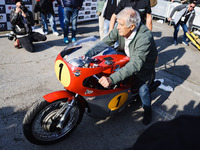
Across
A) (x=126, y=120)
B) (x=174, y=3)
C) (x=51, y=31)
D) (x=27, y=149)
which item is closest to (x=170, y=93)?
(x=126, y=120)

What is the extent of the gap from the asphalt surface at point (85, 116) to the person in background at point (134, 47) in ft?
2.21

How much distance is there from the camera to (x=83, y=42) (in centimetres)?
225

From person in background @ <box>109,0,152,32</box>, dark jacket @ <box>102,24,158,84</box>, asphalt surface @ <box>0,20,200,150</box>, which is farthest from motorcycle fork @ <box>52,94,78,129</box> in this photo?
person in background @ <box>109,0,152,32</box>

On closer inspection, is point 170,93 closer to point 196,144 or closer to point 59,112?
point 59,112

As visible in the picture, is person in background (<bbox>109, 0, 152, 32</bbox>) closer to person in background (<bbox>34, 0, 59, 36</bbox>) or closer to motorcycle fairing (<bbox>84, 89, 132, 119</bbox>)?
motorcycle fairing (<bbox>84, 89, 132, 119</bbox>)

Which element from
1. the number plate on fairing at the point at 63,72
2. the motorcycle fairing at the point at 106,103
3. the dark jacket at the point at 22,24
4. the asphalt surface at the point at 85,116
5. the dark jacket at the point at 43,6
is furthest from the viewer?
the dark jacket at the point at 43,6

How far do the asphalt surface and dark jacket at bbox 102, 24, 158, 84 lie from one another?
0.89 m

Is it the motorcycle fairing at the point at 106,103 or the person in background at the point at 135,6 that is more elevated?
the person in background at the point at 135,6

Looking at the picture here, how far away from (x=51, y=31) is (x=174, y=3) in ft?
24.7

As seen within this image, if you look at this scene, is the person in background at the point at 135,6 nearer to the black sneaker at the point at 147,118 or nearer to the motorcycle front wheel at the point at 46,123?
the black sneaker at the point at 147,118

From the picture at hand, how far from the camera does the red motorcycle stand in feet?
6.48

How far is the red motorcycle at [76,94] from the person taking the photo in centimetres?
198

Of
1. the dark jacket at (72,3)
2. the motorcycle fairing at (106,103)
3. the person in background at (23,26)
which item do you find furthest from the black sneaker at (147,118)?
the dark jacket at (72,3)

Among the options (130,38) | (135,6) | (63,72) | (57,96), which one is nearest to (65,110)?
(57,96)
